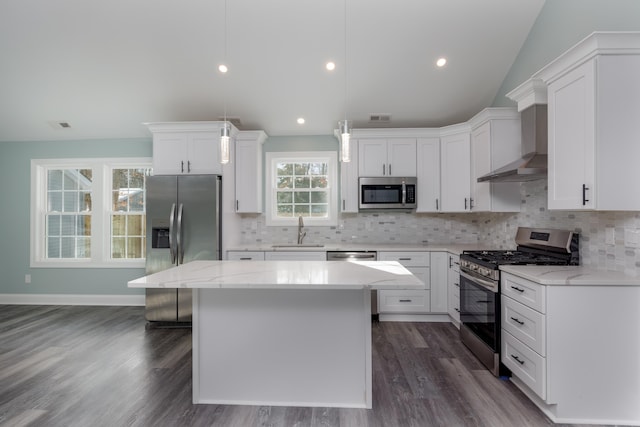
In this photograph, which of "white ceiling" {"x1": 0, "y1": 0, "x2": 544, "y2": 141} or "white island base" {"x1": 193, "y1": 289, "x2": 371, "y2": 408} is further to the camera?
"white ceiling" {"x1": 0, "y1": 0, "x2": 544, "y2": 141}

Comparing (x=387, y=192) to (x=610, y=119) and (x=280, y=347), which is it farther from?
(x=280, y=347)

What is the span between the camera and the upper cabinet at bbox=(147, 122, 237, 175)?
12.3ft

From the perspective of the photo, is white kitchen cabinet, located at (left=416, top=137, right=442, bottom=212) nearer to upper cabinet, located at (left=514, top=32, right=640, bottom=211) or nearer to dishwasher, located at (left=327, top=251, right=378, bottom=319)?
dishwasher, located at (left=327, top=251, right=378, bottom=319)

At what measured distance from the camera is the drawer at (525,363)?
2008mm

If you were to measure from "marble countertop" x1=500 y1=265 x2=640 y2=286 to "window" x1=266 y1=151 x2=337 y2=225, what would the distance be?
8.60 ft

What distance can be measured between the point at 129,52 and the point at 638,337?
16.3 feet

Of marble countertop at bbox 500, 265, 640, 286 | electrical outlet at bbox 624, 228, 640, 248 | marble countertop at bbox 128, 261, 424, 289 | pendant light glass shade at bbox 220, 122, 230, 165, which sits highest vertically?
pendant light glass shade at bbox 220, 122, 230, 165

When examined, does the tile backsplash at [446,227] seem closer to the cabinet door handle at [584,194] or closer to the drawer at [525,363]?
the cabinet door handle at [584,194]

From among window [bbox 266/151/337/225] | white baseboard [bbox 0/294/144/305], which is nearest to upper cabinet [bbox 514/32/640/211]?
window [bbox 266/151/337/225]

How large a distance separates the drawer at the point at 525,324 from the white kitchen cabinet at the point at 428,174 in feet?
5.81

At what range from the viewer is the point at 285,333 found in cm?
213

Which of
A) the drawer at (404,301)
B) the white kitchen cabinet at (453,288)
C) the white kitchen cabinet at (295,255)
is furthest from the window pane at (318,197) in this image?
the white kitchen cabinet at (453,288)

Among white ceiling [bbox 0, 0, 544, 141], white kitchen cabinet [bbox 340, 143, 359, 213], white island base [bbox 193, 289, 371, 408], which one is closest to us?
white island base [bbox 193, 289, 371, 408]

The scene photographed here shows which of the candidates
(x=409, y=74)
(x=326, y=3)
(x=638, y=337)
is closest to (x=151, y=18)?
(x=326, y=3)
